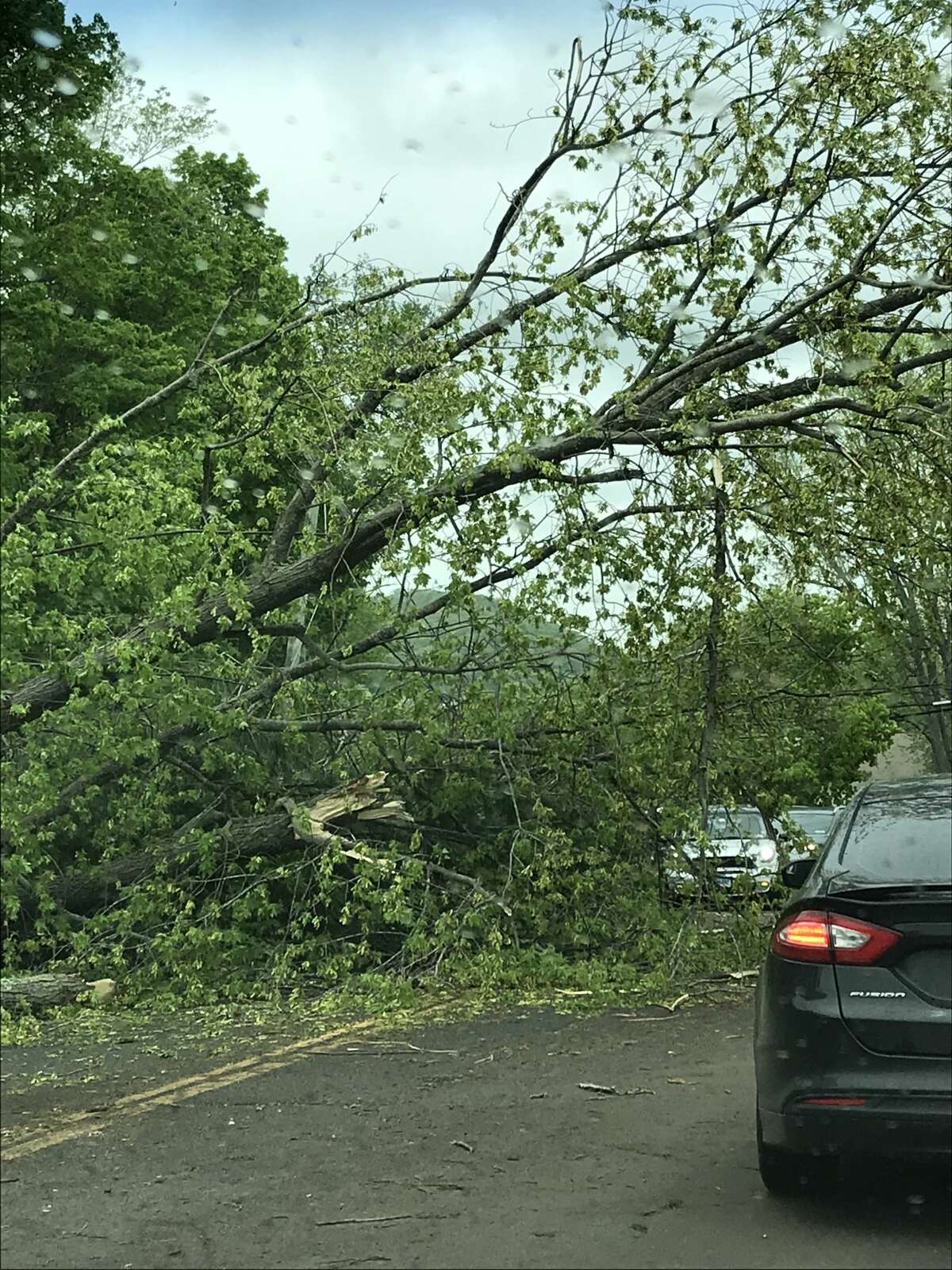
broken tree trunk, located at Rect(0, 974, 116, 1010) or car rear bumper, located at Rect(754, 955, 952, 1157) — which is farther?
broken tree trunk, located at Rect(0, 974, 116, 1010)

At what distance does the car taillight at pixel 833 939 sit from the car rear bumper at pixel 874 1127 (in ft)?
1.58

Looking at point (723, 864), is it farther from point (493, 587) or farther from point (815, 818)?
point (815, 818)

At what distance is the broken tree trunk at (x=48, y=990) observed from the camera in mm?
10602

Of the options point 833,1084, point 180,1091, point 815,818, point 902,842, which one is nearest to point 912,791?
point 902,842

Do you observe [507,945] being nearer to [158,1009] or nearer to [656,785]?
[656,785]

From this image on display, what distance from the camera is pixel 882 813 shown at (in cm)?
594

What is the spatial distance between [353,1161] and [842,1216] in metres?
2.05

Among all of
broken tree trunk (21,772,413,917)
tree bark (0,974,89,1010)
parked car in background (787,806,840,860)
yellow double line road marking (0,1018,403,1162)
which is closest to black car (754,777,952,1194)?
yellow double line road marking (0,1018,403,1162)

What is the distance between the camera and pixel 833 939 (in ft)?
16.8


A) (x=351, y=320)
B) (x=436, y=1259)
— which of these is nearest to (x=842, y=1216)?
(x=436, y=1259)

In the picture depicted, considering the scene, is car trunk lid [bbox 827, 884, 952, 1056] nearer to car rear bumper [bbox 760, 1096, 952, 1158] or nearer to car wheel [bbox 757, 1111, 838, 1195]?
car rear bumper [bbox 760, 1096, 952, 1158]

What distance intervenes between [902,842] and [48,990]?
7.45 meters

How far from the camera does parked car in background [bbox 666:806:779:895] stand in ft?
39.6

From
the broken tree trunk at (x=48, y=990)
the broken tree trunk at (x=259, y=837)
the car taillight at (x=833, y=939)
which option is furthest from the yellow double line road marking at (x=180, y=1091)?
the car taillight at (x=833, y=939)
